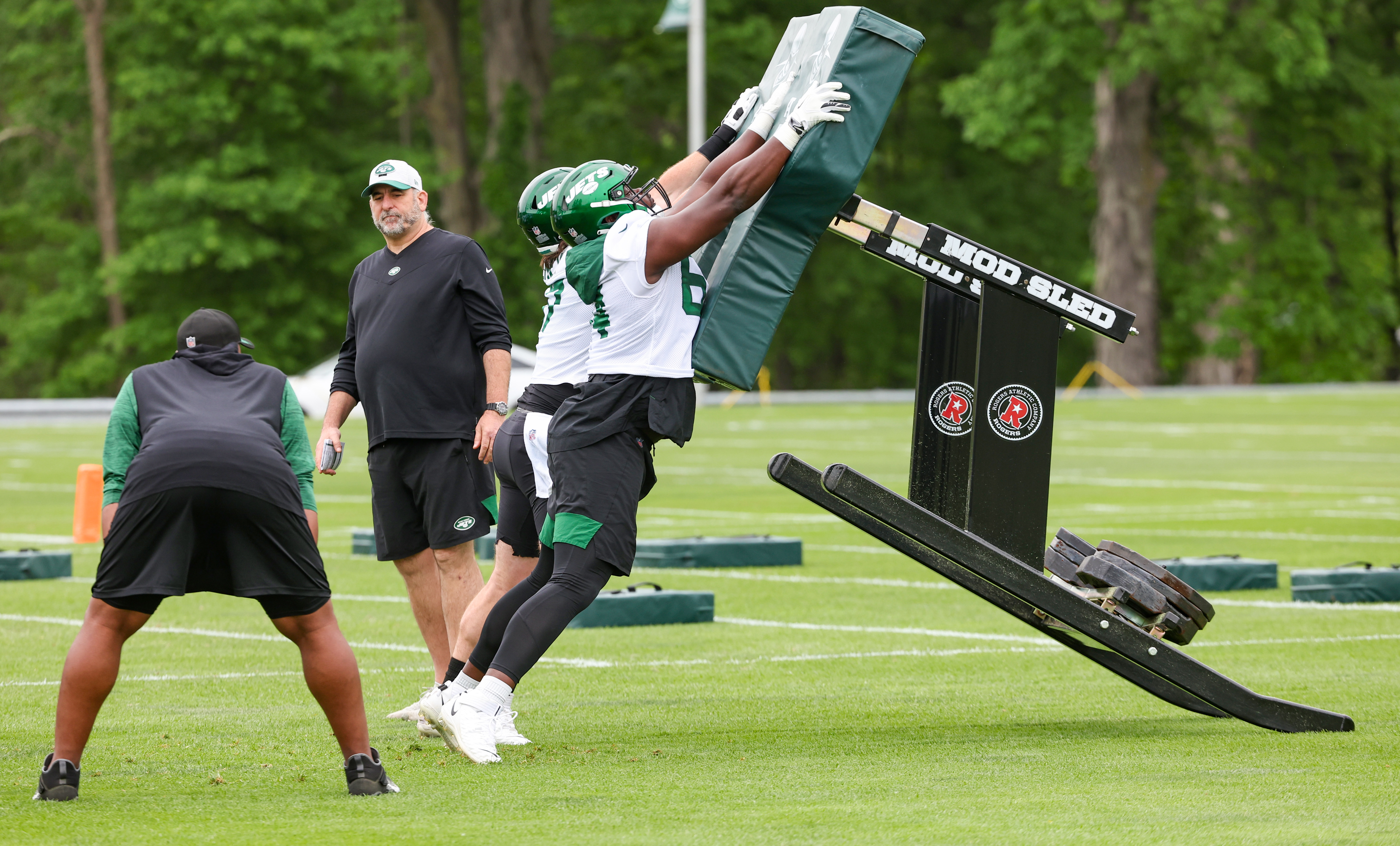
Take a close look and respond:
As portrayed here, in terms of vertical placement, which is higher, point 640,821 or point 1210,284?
point 1210,284

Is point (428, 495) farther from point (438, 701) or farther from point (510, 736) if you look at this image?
point (510, 736)

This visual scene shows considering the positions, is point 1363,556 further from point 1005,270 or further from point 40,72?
point 40,72

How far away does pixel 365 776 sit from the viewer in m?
6.18

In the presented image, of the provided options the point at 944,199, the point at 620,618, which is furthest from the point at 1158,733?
the point at 944,199

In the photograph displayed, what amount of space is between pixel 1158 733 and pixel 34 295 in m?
54.8

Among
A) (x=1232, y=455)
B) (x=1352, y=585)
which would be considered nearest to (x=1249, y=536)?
(x=1352, y=585)

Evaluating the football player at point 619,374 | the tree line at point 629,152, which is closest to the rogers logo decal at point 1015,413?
the football player at point 619,374

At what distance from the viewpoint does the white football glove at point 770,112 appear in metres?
7.00

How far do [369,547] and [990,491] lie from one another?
Result: 8.25 metres

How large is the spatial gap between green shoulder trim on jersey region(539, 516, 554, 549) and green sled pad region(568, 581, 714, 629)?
342 centimetres

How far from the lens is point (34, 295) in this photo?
188 ft

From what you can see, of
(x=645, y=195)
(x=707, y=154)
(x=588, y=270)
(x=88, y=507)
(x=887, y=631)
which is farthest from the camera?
(x=88, y=507)

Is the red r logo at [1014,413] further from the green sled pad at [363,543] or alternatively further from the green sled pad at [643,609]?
the green sled pad at [363,543]

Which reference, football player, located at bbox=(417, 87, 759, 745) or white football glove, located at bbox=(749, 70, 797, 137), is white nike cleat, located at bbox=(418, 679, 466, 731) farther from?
white football glove, located at bbox=(749, 70, 797, 137)
